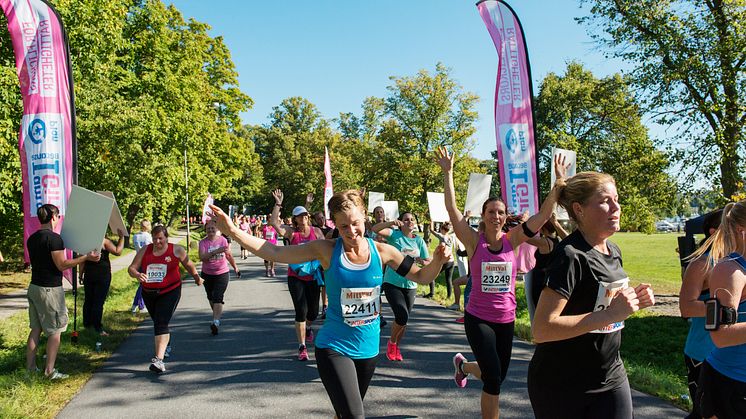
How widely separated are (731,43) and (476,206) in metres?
7.07

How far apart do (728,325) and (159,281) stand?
5.86 m

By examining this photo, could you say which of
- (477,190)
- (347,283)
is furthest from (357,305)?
(477,190)

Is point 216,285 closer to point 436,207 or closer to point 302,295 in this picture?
point 302,295

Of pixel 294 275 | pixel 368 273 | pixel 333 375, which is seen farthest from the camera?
pixel 294 275

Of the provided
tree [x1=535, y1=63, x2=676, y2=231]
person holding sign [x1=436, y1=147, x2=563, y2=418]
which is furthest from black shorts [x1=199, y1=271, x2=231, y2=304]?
tree [x1=535, y1=63, x2=676, y2=231]

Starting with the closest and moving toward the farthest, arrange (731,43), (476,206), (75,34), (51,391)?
(51,391), (476,206), (731,43), (75,34)

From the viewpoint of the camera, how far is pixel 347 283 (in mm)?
3596

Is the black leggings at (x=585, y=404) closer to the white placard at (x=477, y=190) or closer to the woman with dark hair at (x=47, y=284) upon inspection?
the woman with dark hair at (x=47, y=284)

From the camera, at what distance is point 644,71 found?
13.4 meters

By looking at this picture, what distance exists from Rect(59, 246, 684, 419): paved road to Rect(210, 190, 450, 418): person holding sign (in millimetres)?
1585

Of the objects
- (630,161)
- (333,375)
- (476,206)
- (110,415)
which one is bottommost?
(110,415)

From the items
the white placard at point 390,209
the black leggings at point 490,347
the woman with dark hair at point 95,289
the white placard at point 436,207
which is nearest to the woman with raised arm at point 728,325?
the black leggings at point 490,347

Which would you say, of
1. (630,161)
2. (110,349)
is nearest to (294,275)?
(110,349)

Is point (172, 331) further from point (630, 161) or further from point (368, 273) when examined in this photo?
point (630, 161)
